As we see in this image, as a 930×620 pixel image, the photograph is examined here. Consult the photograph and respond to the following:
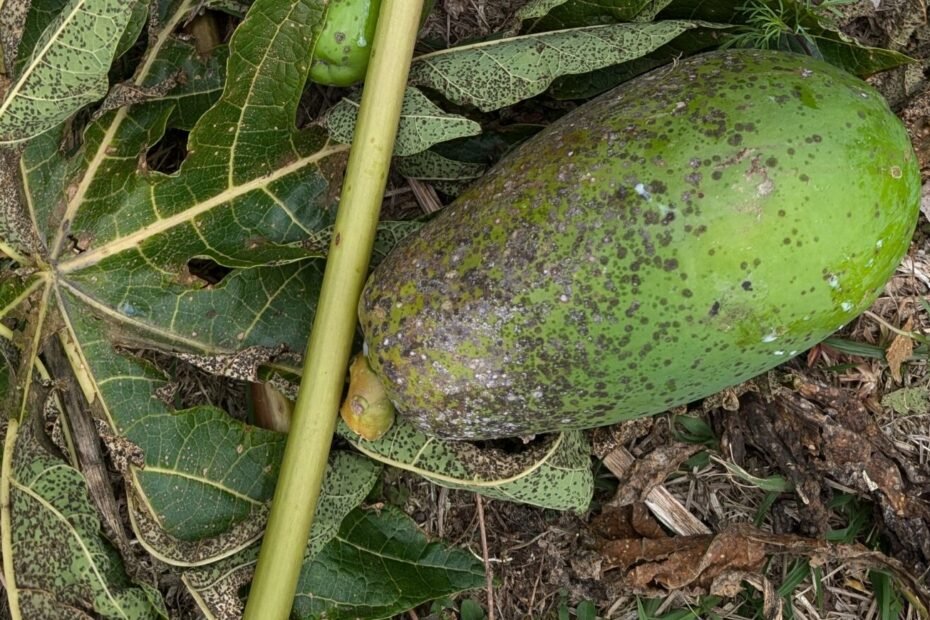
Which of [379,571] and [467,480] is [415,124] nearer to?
[467,480]

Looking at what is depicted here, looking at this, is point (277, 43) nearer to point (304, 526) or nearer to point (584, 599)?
point (304, 526)

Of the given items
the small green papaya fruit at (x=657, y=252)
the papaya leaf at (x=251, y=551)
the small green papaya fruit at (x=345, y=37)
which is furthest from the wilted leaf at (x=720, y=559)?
the small green papaya fruit at (x=345, y=37)

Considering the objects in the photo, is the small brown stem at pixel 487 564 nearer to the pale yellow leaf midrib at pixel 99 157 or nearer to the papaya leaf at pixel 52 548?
the papaya leaf at pixel 52 548

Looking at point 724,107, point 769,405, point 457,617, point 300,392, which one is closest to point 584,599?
point 457,617

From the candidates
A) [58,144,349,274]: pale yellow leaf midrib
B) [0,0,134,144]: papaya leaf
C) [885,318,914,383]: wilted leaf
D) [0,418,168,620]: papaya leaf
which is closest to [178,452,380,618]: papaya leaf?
[0,418,168,620]: papaya leaf

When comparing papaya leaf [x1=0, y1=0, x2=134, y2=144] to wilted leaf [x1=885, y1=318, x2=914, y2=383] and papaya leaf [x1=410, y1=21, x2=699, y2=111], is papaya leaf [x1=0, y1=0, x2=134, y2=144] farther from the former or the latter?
wilted leaf [x1=885, y1=318, x2=914, y2=383]

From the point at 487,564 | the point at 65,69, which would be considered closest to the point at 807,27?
the point at 487,564

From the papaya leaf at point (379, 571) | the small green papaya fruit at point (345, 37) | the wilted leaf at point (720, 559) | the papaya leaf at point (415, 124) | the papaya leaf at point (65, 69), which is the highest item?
the papaya leaf at point (65, 69)
